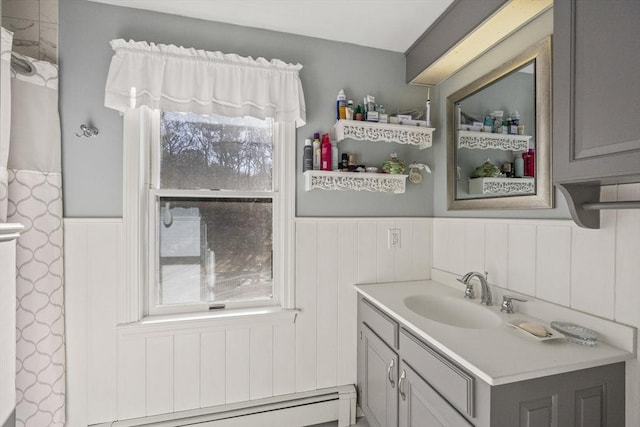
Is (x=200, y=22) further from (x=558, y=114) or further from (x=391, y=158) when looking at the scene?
(x=558, y=114)

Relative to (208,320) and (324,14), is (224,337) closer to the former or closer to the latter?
(208,320)

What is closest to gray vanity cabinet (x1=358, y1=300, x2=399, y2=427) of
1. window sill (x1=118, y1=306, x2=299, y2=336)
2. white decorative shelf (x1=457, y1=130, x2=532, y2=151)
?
window sill (x1=118, y1=306, x2=299, y2=336)

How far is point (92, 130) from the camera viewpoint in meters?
1.49

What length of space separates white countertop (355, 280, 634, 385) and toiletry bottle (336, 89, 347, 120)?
1.15 meters

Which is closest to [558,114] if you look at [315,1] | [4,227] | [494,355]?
[494,355]

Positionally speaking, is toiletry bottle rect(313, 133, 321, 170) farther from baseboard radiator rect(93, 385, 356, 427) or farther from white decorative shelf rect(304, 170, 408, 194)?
baseboard radiator rect(93, 385, 356, 427)

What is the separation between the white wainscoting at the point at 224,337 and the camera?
4.92ft

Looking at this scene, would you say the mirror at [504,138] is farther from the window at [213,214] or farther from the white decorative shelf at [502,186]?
the window at [213,214]

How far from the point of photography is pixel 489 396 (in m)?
0.85

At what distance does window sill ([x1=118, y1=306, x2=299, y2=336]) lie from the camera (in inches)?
60.7

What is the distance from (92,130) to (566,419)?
2.30 m

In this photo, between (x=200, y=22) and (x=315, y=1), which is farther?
(x=200, y=22)

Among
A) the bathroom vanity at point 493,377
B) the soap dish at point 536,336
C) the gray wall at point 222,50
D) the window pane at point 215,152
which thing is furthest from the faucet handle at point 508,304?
the window pane at point 215,152

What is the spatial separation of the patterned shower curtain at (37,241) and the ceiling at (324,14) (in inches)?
25.4
